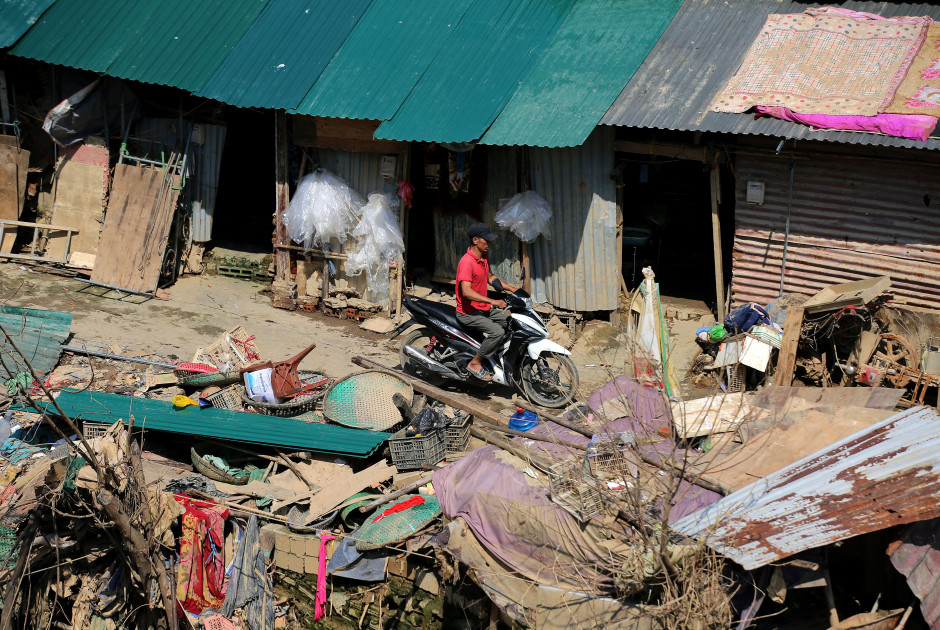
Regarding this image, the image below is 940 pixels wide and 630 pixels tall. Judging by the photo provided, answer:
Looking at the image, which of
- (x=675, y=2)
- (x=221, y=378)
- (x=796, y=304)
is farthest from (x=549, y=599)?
(x=675, y=2)

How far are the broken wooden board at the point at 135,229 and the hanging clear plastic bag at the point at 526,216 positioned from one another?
186 inches

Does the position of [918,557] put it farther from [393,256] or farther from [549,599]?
[393,256]

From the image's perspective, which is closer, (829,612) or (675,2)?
(829,612)

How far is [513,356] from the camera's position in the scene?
9.28 metres

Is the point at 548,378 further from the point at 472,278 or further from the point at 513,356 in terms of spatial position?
the point at 472,278

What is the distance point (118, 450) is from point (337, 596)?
2.29 meters

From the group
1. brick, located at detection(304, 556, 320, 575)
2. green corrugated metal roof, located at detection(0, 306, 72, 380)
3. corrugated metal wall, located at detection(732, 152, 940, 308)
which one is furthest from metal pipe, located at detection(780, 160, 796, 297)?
Answer: green corrugated metal roof, located at detection(0, 306, 72, 380)

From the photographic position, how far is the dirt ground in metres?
10.5

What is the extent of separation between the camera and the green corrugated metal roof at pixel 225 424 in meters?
8.52

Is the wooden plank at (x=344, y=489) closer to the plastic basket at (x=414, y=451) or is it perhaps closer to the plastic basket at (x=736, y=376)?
the plastic basket at (x=414, y=451)

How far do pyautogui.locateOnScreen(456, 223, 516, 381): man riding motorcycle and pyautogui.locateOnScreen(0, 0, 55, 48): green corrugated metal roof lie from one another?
7.65m

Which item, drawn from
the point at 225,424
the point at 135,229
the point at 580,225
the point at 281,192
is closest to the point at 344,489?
the point at 225,424

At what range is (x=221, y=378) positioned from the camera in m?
9.17

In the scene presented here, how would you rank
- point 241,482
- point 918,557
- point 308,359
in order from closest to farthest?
1. point 918,557
2. point 241,482
3. point 308,359
